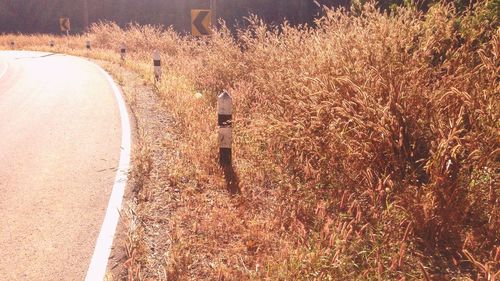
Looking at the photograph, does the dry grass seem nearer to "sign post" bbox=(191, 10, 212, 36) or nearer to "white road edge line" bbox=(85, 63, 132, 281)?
"white road edge line" bbox=(85, 63, 132, 281)

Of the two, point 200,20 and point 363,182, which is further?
point 200,20

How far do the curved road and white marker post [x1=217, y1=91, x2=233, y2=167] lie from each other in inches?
58.3

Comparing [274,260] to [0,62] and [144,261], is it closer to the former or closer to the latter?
[144,261]

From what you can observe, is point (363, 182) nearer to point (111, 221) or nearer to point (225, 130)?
point (225, 130)

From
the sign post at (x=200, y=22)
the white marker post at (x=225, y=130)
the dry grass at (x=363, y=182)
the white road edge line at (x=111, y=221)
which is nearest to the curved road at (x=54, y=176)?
the white road edge line at (x=111, y=221)

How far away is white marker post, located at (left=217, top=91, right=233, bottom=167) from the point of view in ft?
18.0

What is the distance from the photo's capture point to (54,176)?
5.54 meters

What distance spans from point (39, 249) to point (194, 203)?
158cm

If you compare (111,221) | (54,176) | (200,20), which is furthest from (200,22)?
(111,221)

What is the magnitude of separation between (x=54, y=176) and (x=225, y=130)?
7.85 feet

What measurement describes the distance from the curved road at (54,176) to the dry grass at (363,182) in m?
0.63

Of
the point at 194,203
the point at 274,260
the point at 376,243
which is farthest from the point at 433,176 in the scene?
the point at 194,203

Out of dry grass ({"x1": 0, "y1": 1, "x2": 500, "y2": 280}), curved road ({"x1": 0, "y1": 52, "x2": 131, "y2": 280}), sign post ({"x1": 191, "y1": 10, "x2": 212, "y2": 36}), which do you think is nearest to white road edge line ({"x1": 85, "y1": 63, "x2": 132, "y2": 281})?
curved road ({"x1": 0, "y1": 52, "x2": 131, "y2": 280})

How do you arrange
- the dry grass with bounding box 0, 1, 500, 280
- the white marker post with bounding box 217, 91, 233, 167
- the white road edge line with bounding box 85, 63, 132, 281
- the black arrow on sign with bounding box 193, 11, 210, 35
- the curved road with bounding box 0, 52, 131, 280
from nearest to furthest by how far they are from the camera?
the dry grass with bounding box 0, 1, 500, 280 < the white road edge line with bounding box 85, 63, 132, 281 < the curved road with bounding box 0, 52, 131, 280 < the white marker post with bounding box 217, 91, 233, 167 < the black arrow on sign with bounding box 193, 11, 210, 35
